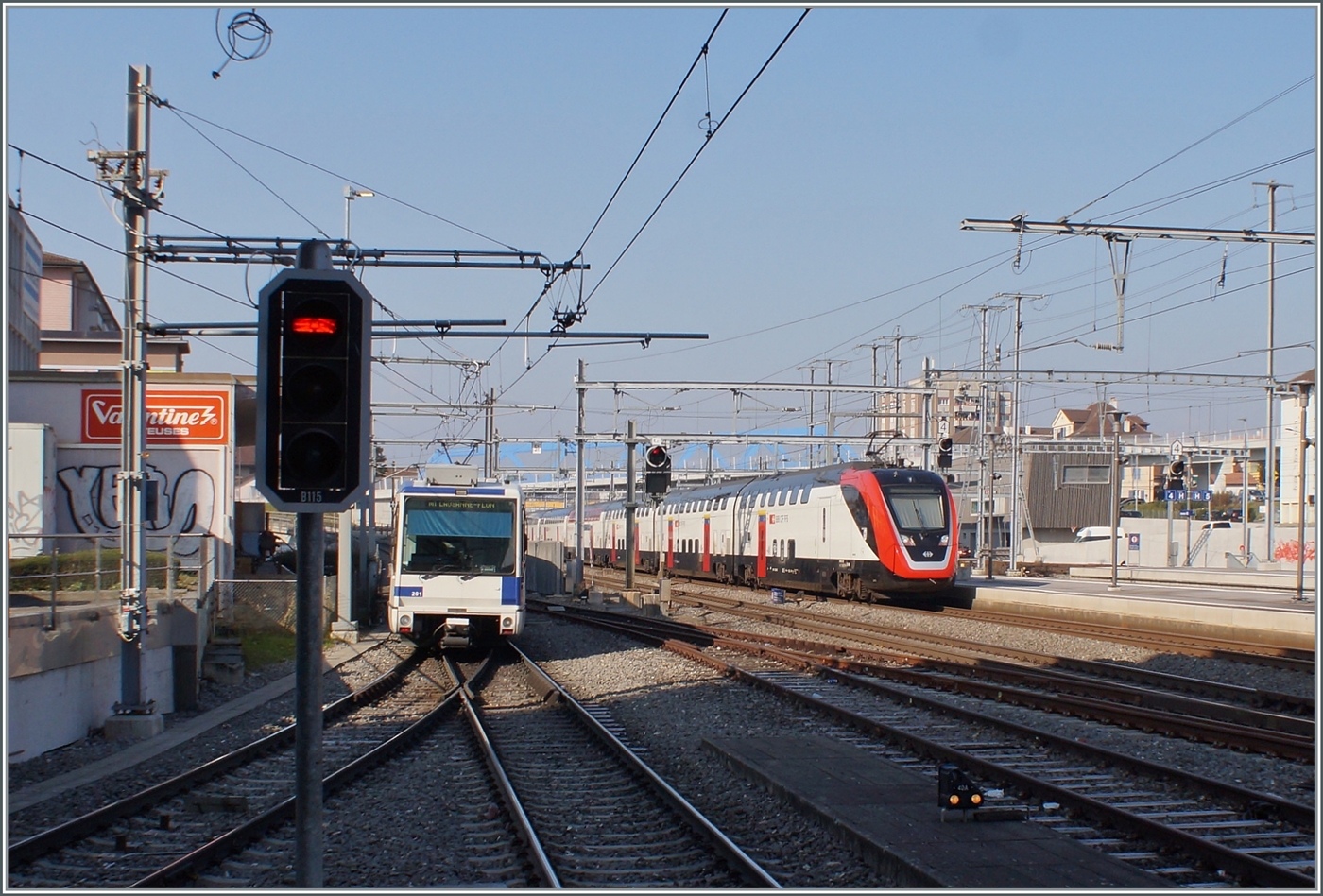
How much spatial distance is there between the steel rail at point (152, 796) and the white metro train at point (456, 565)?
11.8ft

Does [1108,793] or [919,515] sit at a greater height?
[919,515]

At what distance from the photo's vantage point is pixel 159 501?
20.7 m

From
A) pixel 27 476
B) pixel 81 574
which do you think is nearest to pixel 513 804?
pixel 81 574

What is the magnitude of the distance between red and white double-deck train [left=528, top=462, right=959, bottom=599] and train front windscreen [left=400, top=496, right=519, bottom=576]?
10.1m

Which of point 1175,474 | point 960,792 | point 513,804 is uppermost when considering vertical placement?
point 1175,474

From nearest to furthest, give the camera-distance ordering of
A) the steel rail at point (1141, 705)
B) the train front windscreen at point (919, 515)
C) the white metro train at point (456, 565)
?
1. the steel rail at point (1141, 705)
2. the white metro train at point (456, 565)
3. the train front windscreen at point (919, 515)

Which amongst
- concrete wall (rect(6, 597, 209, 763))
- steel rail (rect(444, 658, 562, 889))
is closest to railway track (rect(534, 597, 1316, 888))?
steel rail (rect(444, 658, 562, 889))

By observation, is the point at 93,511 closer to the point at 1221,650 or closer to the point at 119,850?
the point at 119,850

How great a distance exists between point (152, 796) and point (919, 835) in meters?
5.67

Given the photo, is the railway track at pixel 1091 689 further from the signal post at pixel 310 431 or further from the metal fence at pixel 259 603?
the signal post at pixel 310 431

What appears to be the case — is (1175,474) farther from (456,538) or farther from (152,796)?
(152,796)

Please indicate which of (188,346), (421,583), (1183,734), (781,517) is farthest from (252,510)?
(1183,734)

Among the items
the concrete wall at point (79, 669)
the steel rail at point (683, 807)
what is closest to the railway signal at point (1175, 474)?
the steel rail at point (683, 807)

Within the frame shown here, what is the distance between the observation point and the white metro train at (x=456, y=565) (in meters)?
17.6
